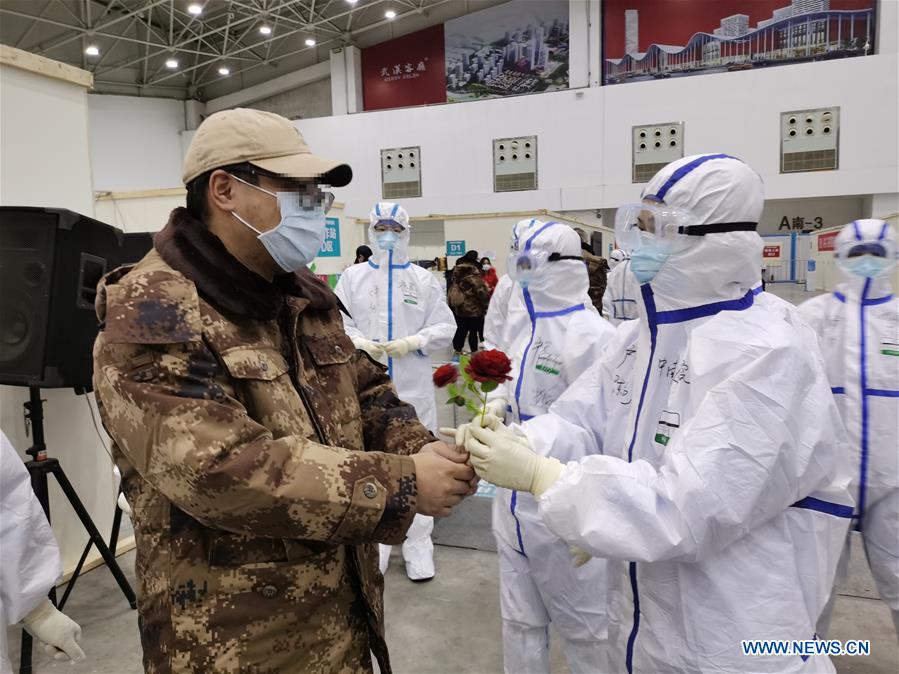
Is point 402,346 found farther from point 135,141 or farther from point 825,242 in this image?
point 135,141

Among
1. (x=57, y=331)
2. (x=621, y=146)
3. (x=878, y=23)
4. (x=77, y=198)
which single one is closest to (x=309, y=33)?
(x=621, y=146)

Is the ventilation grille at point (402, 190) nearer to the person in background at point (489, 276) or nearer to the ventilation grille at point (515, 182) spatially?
the ventilation grille at point (515, 182)

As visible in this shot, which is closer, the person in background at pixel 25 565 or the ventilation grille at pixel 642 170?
the person in background at pixel 25 565

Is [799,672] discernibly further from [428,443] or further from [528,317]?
[528,317]

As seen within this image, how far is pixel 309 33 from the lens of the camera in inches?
675

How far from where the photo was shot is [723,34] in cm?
1420

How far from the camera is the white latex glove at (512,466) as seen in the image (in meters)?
1.38

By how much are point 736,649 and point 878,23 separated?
16208 mm

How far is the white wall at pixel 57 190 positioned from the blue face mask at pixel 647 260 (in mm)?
3143

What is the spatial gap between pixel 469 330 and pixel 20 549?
8.34 metres

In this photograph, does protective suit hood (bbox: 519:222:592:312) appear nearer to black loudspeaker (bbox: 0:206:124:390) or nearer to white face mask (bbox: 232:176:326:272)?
white face mask (bbox: 232:176:326:272)

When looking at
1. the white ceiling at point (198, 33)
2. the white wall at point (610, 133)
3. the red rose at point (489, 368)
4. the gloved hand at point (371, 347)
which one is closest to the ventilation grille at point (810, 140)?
the white wall at point (610, 133)

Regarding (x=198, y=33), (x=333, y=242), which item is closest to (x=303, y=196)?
(x=333, y=242)

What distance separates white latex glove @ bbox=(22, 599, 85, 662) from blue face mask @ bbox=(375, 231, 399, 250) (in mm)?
2726
